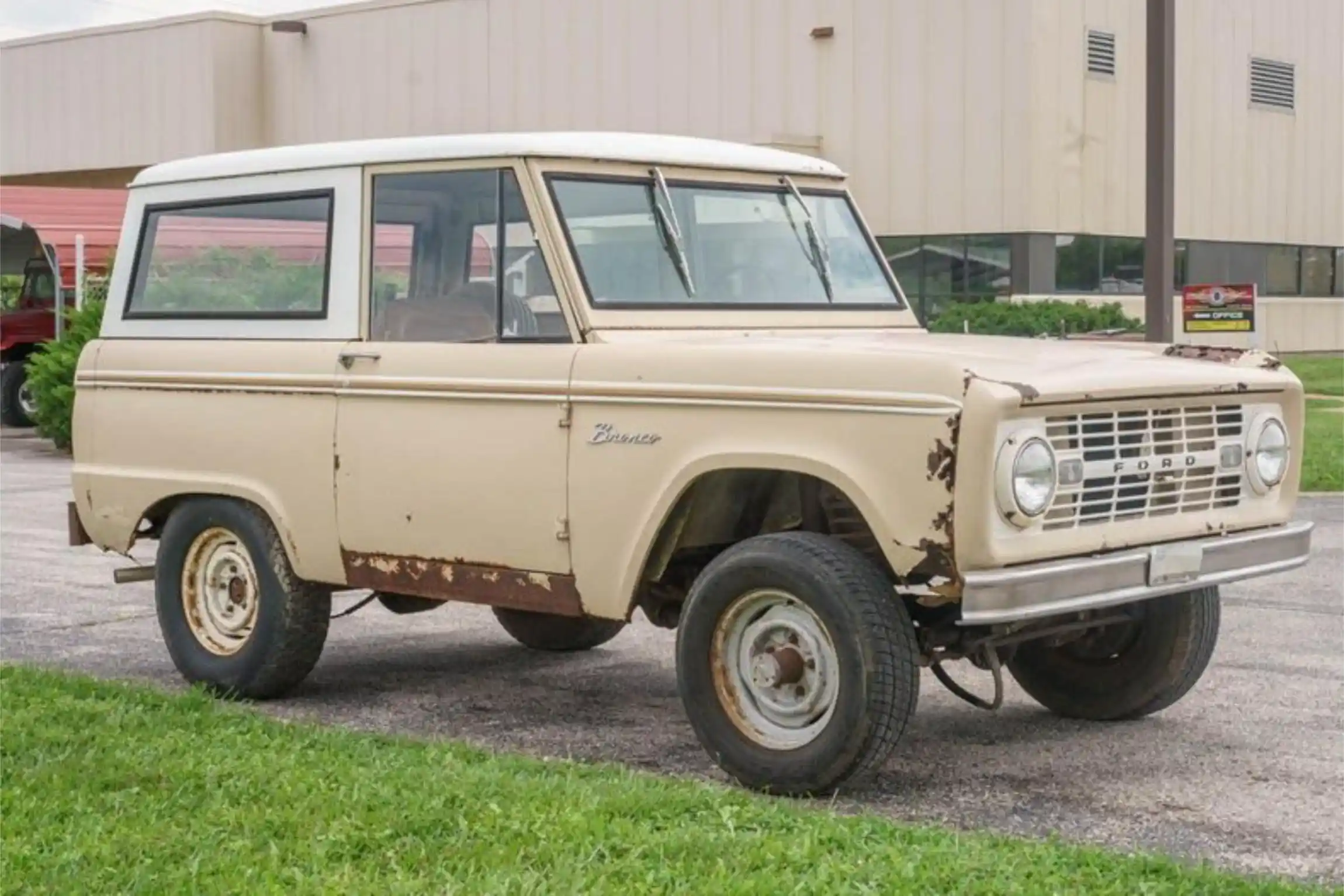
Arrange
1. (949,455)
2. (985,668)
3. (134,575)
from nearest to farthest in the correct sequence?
(949,455) → (985,668) → (134,575)

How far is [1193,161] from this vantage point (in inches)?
1438

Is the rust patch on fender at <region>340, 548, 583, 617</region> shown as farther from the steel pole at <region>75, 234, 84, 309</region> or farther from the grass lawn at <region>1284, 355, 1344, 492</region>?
the steel pole at <region>75, 234, 84, 309</region>

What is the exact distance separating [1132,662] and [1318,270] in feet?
115

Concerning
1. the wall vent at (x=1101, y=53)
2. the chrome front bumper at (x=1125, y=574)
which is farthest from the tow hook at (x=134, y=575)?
the wall vent at (x=1101, y=53)

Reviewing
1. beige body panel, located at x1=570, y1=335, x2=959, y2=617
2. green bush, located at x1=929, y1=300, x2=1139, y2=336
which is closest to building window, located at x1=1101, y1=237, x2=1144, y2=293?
green bush, located at x1=929, y1=300, x2=1139, y2=336

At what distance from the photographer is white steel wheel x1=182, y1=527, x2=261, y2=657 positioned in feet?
27.0

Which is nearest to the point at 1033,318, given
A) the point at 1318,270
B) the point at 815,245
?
the point at 1318,270

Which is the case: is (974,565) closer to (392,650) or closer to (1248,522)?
(1248,522)

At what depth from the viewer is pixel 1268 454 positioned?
276 inches

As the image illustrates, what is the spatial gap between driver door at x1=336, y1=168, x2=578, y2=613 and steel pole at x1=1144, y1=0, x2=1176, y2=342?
25.9ft

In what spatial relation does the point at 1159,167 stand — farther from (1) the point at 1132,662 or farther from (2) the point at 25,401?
(2) the point at 25,401

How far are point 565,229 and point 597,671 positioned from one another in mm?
2309

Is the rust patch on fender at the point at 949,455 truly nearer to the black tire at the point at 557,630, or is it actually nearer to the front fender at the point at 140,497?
the front fender at the point at 140,497

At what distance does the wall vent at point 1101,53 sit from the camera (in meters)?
33.0
